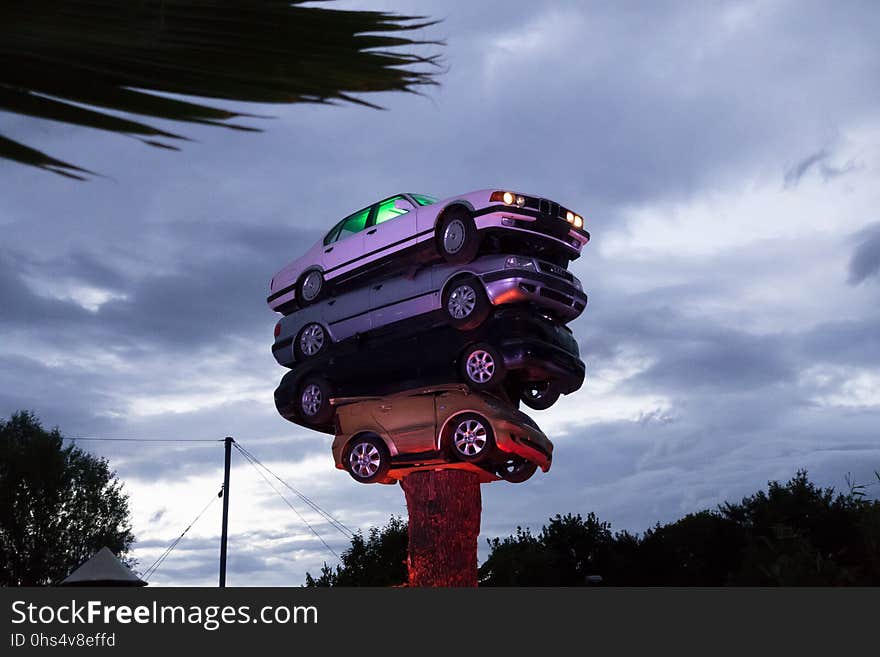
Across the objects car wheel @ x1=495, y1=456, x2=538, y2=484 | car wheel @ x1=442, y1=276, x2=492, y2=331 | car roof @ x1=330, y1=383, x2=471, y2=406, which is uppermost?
car wheel @ x1=442, y1=276, x2=492, y2=331

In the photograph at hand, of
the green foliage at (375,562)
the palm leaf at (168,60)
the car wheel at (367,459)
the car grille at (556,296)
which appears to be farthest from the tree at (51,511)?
the palm leaf at (168,60)

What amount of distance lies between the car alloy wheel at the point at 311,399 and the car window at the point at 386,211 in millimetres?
4299

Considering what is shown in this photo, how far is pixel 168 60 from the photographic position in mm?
1593

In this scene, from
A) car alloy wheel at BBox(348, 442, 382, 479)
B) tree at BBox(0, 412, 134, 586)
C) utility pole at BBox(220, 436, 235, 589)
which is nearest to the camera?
car alloy wheel at BBox(348, 442, 382, 479)

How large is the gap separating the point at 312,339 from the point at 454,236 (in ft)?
15.9

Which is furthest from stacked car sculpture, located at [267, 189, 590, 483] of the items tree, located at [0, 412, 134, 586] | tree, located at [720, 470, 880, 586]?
tree, located at [0, 412, 134, 586]

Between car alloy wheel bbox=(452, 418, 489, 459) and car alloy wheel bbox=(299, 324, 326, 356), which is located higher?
car alloy wheel bbox=(299, 324, 326, 356)

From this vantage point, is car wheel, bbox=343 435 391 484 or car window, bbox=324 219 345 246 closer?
car wheel, bbox=343 435 391 484

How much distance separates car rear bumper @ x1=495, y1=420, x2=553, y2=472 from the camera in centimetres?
1891

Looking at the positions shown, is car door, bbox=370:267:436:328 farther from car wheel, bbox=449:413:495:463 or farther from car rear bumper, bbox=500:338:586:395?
car wheel, bbox=449:413:495:463

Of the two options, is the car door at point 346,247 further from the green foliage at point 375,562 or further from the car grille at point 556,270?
the green foliage at point 375,562

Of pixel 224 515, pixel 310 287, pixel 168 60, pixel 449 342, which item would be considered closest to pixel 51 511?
pixel 224 515

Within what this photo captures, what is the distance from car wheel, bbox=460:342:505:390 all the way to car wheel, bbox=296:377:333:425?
367cm
